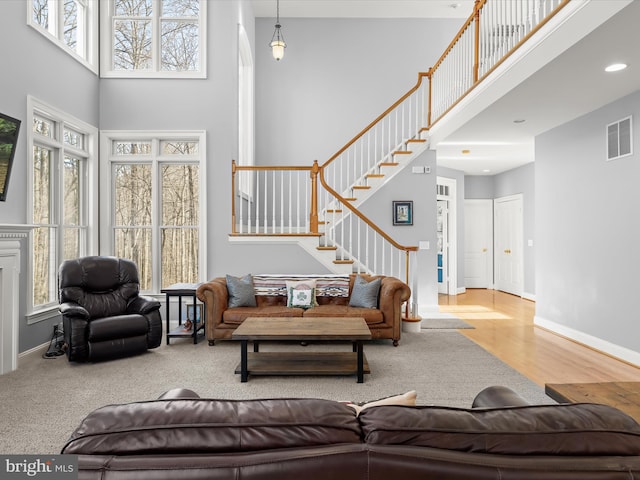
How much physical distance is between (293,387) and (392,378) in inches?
36.0

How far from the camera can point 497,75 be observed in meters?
4.39

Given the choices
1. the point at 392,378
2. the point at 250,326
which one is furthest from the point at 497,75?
the point at 250,326

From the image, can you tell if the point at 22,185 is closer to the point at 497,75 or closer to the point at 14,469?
the point at 14,469

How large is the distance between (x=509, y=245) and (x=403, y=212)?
3837 mm

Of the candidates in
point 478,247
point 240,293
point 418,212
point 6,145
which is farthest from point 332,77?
point 6,145

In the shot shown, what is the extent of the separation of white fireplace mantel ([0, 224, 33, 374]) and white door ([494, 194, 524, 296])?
28.9 ft

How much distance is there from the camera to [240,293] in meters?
5.04

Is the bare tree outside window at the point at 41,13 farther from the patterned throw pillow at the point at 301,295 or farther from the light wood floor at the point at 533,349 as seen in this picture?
the light wood floor at the point at 533,349

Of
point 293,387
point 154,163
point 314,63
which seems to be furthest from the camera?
point 314,63

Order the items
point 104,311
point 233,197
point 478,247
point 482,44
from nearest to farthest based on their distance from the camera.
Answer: point 104,311 < point 482,44 < point 233,197 < point 478,247

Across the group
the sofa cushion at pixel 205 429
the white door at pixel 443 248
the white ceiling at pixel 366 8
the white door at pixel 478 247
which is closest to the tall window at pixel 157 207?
the white ceiling at pixel 366 8

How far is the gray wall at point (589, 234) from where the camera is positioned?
4344 millimetres

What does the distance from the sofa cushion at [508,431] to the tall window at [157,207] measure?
537 cm

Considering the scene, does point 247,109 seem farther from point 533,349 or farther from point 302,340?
point 533,349
